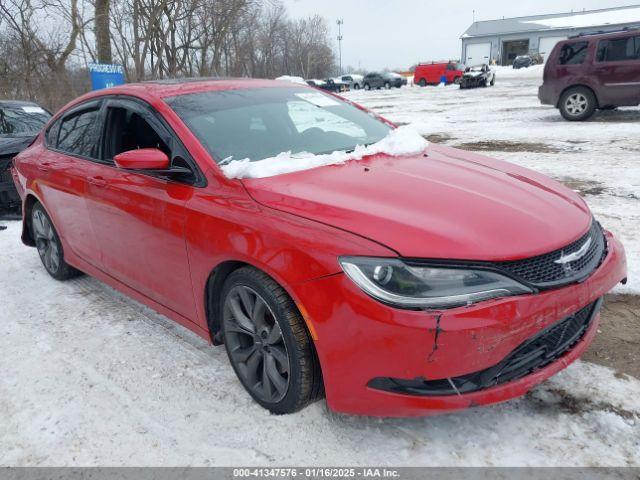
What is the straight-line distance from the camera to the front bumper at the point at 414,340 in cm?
182

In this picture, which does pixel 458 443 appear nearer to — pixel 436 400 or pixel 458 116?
pixel 436 400

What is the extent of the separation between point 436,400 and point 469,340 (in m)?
0.29

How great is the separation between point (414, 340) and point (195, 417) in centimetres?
125

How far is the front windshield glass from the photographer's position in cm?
277

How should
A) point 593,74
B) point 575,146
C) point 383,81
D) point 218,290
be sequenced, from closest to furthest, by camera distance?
point 218,290 → point 575,146 → point 593,74 → point 383,81

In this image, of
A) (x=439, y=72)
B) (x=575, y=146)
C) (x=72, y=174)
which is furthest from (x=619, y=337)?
(x=439, y=72)

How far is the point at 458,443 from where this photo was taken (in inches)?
84.0

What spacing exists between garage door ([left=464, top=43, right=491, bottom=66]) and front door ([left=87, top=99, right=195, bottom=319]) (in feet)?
213

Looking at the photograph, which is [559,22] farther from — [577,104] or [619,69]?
[619,69]

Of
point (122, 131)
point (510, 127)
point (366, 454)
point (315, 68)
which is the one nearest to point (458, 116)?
point (510, 127)

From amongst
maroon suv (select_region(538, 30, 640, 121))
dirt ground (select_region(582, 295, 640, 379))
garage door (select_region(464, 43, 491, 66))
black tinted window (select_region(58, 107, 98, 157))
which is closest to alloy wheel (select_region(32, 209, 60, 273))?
black tinted window (select_region(58, 107, 98, 157))

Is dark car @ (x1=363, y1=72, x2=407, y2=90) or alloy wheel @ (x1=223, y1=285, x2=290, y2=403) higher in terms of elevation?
dark car @ (x1=363, y1=72, x2=407, y2=90)

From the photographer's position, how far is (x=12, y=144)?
6395 mm

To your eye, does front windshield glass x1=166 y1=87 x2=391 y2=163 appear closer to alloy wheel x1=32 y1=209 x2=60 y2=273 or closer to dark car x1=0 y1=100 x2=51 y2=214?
alloy wheel x1=32 y1=209 x2=60 y2=273
